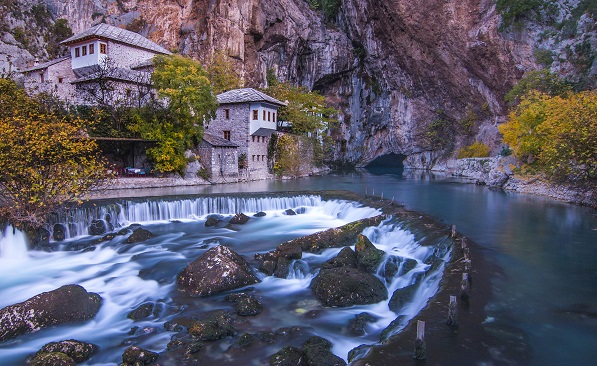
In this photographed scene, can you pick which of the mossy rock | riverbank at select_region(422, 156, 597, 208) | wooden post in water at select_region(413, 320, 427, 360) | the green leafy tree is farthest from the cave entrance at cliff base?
the mossy rock

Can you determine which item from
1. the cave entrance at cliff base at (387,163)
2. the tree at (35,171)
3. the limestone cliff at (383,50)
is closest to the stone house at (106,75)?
the limestone cliff at (383,50)

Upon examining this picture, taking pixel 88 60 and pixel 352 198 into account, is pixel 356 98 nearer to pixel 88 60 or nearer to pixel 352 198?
pixel 88 60

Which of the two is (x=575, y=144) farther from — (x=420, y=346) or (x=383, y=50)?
(x=383, y=50)

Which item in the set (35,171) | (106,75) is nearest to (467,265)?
(35,171)

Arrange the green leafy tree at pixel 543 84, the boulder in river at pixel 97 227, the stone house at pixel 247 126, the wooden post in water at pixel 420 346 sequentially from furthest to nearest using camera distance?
the stone house at pixel 247 126 < the green leafy tree at pixel 543 84 < the boulder in river at pixel 97 227 < the wooden post in water at pixel 420 346

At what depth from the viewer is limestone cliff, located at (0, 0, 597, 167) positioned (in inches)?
1721

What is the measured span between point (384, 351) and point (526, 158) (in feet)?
104

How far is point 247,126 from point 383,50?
30.3m

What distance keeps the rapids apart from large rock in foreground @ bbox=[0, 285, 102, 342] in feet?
0.72

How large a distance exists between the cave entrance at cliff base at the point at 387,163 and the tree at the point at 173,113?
36799mm

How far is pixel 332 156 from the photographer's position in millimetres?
60875

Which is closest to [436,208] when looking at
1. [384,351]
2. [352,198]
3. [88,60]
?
[352,198]

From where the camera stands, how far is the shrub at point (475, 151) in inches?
1875

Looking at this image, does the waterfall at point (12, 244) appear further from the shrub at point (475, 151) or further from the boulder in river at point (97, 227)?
the shrub at point (475, 151)
